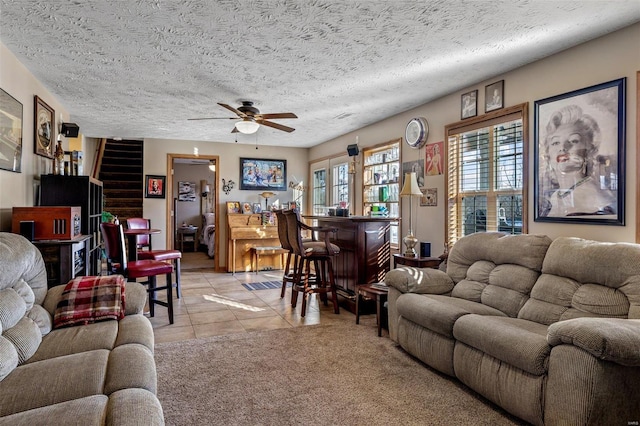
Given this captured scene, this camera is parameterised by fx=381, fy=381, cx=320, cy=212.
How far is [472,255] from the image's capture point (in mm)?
3305

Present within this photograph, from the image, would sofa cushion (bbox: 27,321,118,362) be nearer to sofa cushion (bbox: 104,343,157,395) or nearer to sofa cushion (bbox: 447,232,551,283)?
sofa cushion (bbox: 104,343,157,395)

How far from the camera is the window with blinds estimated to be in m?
3.40

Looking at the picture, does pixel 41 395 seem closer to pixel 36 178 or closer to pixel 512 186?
pixel 36 178

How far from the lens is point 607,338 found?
1.72m

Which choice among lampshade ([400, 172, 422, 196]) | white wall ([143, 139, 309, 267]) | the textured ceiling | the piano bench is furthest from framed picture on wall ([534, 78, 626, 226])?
white wall ([143, 139, 309, 267])

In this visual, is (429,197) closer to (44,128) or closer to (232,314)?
(232,314)

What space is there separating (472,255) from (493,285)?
14.7 inches

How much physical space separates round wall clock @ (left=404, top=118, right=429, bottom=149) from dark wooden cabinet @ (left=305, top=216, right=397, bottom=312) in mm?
990

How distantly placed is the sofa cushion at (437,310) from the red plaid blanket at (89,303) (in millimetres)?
2066

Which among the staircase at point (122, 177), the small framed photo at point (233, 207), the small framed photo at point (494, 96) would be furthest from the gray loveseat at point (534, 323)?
the staircase at point (122, 177)

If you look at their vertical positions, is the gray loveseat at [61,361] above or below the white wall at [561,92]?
below

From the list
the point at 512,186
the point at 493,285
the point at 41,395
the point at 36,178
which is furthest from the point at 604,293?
the point at 36,178

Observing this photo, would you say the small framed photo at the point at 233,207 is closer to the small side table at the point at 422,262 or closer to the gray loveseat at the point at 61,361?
the small side table at the point at 422,262

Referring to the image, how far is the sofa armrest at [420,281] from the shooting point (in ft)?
10.5
